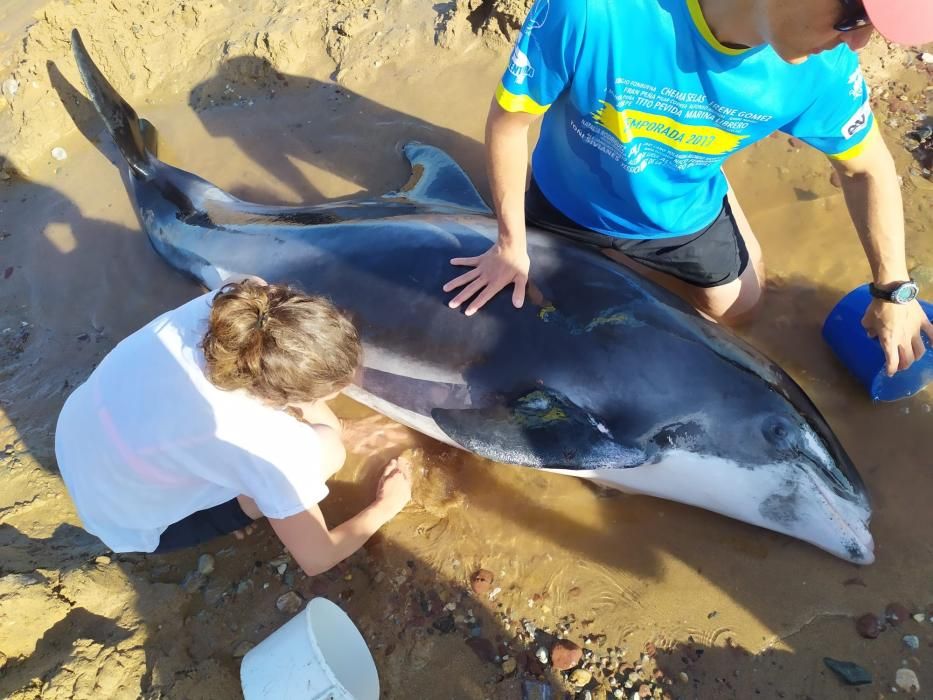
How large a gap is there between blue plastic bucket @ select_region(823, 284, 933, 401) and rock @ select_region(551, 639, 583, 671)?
184 cm

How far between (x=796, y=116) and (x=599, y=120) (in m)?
0.74

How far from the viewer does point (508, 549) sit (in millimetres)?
3041

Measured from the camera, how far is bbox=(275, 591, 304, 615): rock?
2.91m

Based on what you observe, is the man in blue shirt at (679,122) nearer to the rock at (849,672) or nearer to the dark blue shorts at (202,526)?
the rock at (849,672)

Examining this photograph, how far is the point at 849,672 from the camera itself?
2551 millimetres

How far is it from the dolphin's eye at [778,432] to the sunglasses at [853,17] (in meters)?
1.57

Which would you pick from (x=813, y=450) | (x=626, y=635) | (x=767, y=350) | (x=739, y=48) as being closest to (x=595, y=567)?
(x=626, y=635)

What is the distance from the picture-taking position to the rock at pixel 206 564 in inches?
120

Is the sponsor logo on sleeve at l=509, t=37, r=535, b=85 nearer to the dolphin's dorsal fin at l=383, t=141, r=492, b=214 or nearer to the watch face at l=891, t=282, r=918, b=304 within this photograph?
the dolphin's dorsal fin at l=383, t=141, r=492, b=214

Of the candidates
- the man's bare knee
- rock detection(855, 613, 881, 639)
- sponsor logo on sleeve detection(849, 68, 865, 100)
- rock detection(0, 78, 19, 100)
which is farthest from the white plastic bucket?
rock detection(0, 78, 19, 100)

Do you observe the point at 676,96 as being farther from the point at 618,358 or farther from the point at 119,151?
the point at 119,151

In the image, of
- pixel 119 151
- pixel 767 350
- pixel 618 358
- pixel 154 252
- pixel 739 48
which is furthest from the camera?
pixel 119 151

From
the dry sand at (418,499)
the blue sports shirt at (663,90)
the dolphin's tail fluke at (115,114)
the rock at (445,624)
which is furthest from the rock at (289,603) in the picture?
the dolphin's tail fluke at (115,114)

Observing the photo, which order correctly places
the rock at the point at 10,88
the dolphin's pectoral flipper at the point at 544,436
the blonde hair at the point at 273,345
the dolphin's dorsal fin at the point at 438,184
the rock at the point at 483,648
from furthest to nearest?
1. the rock at the point at 10,88
2. the dolphin's dorsal fin at the point at 438,184
3. the dolphin's pectoral flipper at the point at 544,436
4. the rock at the point at 483,648
5. the blonde hair at the point at 273,345
